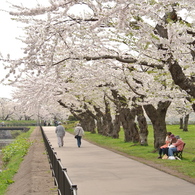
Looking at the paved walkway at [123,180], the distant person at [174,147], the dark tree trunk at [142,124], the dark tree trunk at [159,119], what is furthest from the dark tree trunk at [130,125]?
the paved walkway at [123,180]

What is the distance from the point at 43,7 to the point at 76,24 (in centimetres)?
454

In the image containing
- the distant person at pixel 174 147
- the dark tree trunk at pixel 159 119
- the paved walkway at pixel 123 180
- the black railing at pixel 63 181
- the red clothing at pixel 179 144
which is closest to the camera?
the black railing at pixel 63 181

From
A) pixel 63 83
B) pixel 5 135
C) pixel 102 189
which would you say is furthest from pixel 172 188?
pixel 5 135

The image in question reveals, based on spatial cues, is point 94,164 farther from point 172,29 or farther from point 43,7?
point 43,7

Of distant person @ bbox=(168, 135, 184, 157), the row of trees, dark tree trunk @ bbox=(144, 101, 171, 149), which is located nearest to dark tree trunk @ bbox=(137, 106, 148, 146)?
the row of trees

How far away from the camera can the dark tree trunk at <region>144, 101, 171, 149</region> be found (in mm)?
22031

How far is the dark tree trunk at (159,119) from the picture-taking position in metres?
22.0

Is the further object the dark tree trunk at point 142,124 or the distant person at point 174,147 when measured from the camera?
the dark tree trunk at point 142,124

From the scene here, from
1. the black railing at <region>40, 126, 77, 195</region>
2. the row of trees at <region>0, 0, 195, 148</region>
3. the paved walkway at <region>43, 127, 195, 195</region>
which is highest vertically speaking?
the row of trees at <region>0, 0, 195, 148</region>

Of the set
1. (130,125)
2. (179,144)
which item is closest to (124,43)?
(179,144)

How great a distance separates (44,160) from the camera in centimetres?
2084

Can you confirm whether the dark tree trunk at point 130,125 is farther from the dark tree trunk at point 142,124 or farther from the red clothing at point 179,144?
the red clothing at point 179,144

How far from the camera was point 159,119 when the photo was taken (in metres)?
22.1

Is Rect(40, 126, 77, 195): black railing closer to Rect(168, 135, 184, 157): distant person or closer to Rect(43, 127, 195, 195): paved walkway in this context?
Rect(43, 127, 195, 195): paved walkway
